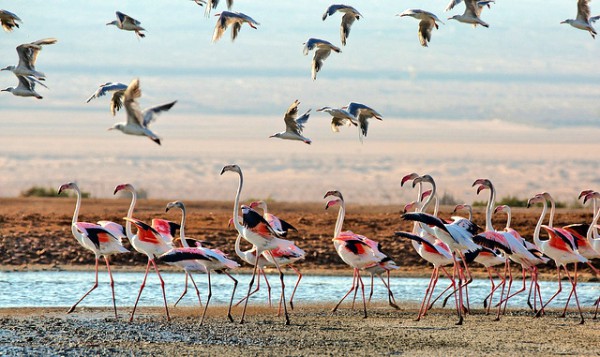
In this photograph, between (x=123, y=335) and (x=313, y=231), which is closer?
(x=123, y=335)

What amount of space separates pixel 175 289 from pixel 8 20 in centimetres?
507

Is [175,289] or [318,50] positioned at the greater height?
[318,50]

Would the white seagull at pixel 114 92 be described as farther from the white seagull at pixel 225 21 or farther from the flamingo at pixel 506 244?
the flamingo at pixel 506 244

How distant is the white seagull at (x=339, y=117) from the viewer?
53.3ft

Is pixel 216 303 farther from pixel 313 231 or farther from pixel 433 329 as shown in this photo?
pixel 313 231

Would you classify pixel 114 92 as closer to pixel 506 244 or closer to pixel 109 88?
pixel 109 88

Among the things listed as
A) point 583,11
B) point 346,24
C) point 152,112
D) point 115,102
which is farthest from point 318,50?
point 152,112

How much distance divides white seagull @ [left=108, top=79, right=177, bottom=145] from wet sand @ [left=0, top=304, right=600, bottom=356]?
2.43m

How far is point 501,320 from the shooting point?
1515cm

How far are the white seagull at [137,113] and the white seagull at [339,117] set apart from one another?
3.65 m

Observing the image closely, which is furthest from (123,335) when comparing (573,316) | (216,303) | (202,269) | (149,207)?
(149,207)

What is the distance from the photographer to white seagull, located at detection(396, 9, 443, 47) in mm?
17547

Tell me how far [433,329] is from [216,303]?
12.8 feet

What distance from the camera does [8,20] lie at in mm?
16250
